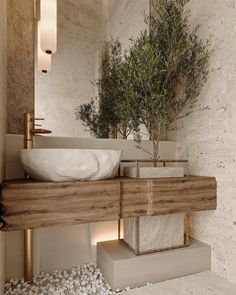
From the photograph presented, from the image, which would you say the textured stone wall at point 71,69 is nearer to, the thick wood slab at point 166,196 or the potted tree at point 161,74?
the potted tree at point 161,74

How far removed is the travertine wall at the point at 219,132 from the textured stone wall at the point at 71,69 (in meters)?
0.81

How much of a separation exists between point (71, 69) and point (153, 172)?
36.9 inches

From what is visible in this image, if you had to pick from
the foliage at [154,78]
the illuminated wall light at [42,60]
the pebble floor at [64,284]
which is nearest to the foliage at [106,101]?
the foliage at [154,78]

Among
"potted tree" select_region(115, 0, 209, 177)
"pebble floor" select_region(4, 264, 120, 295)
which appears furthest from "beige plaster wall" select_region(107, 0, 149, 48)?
"pebble floor" select_region(4, 264, 120, 295)

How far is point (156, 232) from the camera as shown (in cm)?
152

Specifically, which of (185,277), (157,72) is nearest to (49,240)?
(185,277)

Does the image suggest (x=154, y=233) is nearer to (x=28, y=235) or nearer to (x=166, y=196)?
(x=166, y=196)

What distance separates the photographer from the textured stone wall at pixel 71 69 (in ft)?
5.15

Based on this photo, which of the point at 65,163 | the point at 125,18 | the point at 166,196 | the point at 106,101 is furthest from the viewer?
the point at 125,18

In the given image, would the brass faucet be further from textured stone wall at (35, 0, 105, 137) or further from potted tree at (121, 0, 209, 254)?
potted tree at (121, 0, 209, 254)

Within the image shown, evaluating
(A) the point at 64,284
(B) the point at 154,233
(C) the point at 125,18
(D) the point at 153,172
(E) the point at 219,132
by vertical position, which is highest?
(C) the point at 125,18

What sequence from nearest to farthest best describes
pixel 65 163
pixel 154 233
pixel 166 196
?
pixel 65 163 → pixel 166 196 → pixel 154 233

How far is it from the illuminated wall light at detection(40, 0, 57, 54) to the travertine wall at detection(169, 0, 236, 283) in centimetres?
107

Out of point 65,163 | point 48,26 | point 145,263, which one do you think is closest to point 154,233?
point 145,263
